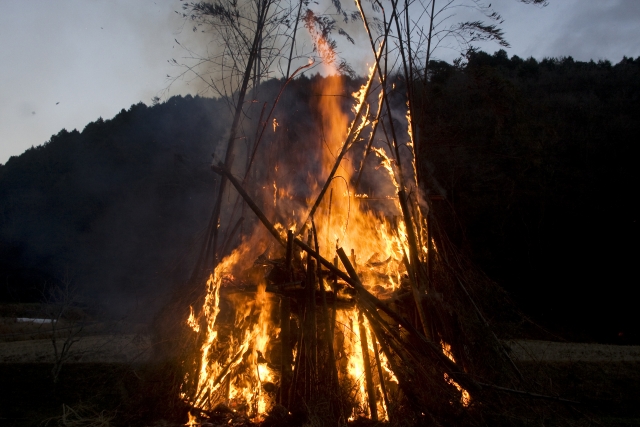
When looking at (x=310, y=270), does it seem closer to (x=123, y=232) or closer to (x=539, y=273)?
(x=539, y=273)

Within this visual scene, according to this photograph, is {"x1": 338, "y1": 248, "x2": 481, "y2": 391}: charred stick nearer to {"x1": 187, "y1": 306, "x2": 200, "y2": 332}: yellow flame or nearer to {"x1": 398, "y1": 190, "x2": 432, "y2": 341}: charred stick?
{"x1": 398, "y1": 190, "x2": 432, "y2": 341}: charred stick

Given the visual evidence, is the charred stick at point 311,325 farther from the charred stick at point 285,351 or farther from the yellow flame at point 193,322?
the yellow flame at point 193,322

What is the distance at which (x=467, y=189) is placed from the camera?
16422 mm

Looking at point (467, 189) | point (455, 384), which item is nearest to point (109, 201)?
point (467, 189)

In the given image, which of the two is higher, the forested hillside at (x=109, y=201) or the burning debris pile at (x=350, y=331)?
the forested hillside at (x=109, y=201)

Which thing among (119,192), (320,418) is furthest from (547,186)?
(119,192)

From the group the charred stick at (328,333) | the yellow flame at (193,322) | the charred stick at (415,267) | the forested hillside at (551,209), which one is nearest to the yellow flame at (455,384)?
the charred stick at (415,267)

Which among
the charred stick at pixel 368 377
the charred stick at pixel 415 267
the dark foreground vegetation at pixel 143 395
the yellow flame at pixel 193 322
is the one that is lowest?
the dark foreground vegetation at pixel 143 395

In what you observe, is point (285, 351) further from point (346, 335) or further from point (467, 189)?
point (467, 189)

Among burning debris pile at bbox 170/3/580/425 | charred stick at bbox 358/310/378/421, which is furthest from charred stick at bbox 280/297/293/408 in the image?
charred stick at bbox 358/310/378/421

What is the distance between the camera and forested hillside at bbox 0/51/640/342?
1235 centimetres

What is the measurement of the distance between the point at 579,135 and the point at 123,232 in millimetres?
26777

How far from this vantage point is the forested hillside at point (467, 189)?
12.4 meters

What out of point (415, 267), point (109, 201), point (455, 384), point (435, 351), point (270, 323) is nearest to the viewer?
point (435, 351)
